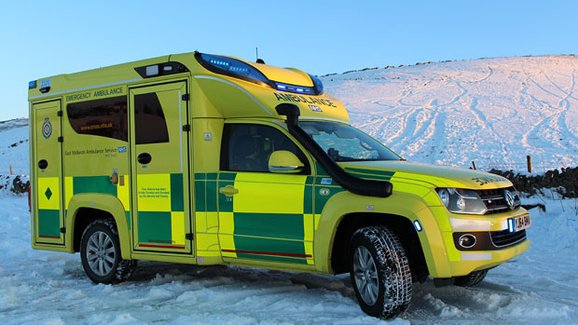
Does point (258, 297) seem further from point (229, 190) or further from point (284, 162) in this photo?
point (284, 162)

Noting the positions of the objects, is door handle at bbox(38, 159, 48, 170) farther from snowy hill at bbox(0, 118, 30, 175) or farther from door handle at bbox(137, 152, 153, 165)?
snowy hill at bbox(0, 118, 30, 175)

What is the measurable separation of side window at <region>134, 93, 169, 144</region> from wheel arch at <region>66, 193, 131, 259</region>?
0.84 metres

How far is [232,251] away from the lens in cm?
587

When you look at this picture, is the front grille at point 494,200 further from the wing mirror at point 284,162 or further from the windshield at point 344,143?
the wing mirror at point 284,162

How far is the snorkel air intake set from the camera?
15.9ft

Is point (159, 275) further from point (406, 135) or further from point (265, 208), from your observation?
point (406, 135)

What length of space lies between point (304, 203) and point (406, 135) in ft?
83.4

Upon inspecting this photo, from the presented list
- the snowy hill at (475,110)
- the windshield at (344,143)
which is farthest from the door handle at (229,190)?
the snowy hill at (475,110)

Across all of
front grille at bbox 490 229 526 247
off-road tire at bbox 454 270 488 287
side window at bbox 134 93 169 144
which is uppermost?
side window at bbox 134 93 169 144

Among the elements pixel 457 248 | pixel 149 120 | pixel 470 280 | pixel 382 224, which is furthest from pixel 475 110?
pixel 457 248

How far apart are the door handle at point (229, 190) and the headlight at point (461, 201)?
2040 mm

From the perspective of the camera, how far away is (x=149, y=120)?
6.45 m

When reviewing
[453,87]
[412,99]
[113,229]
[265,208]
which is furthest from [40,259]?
[453,87]

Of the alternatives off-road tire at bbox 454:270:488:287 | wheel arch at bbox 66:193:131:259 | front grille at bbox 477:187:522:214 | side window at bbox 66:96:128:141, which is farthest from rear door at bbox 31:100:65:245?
front grille at bbox 477:187:522:214
